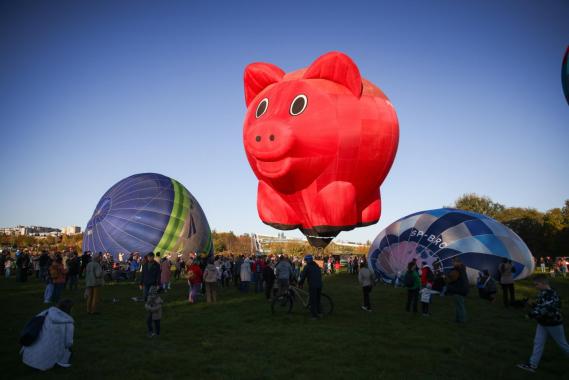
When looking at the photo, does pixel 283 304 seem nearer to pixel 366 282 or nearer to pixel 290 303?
pixel 290 303

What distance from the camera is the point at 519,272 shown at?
17.5m

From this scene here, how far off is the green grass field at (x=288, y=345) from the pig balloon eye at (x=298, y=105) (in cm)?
623

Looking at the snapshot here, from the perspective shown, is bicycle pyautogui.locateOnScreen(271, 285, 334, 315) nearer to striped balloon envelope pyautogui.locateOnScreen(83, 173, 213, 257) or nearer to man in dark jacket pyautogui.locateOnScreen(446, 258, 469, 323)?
man in dark jacket pyautogui.locateOnScreen(446, 258, 469, 323)

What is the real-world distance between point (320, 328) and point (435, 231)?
9933 millimetres

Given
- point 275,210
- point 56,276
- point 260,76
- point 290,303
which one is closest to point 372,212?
point 275,210

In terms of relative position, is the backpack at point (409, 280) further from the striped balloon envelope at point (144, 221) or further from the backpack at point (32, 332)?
the striped balloon envelope at point (144, 221)

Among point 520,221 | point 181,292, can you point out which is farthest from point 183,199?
point 520,221

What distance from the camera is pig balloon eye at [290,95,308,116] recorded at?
14.2 m

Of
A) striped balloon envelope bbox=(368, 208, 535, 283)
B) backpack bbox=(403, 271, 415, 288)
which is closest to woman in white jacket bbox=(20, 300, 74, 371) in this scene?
backpack bbox=(403, 271, 415, 288)

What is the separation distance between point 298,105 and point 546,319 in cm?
1006

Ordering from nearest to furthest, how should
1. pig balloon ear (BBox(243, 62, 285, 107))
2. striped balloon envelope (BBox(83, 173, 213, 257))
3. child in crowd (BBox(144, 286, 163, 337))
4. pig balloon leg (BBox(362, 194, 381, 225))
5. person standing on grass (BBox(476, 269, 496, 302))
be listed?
1. child in crowd (BBox(144, 286, 163, 337))
2. person standing on grass (BBox(476, 269, 496, 302))
3. pig balloon ear (BBox(243, 62, 285, 107))
4. pig balloon leg (BBox(362, 194, 381, 225))
5. striped balloon envelope (BBox(83, 173, 213, 257))

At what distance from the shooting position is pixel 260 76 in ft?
54.5

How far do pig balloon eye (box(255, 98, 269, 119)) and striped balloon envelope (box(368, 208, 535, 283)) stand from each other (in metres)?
7.67

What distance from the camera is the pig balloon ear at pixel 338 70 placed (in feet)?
48.5
